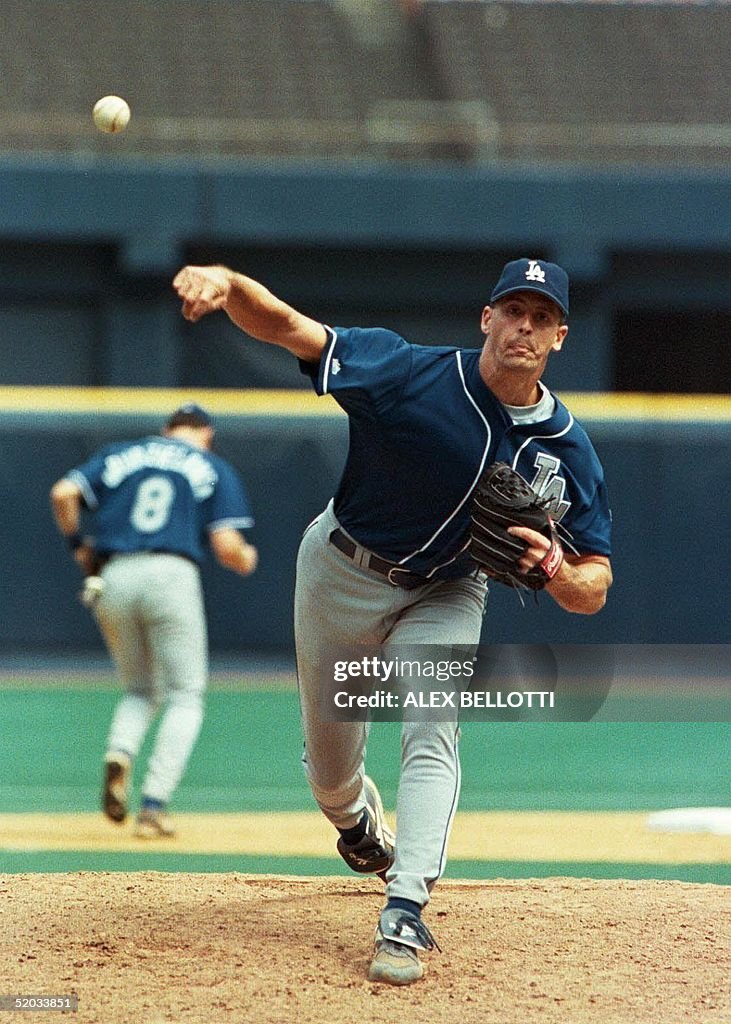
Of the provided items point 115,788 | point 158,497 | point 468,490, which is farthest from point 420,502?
point 158,497

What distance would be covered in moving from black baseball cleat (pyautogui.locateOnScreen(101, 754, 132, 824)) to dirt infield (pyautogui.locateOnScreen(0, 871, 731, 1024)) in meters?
1.64

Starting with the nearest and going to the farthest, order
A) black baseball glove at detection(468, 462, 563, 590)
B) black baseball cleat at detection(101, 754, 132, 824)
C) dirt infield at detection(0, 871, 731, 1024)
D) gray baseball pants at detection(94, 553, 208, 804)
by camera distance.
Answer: dirt infield at detection(0, 871, 731, 1024)
black baseball glove at detection(468, 462, 563, 590)
black baseball cleat at detection(101, 754, 132, 824)
gray baseball pants at detection(94, 553, 208, 804)

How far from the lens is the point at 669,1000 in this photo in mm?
3205

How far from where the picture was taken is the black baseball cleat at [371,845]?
3939 millimetres

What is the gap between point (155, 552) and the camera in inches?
247

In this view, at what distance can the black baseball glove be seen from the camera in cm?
322

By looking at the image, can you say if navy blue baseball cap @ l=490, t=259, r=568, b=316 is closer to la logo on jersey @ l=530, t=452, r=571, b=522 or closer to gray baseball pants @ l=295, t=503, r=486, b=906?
la logo on jersey @ l=530, t=452, r=571, b=522

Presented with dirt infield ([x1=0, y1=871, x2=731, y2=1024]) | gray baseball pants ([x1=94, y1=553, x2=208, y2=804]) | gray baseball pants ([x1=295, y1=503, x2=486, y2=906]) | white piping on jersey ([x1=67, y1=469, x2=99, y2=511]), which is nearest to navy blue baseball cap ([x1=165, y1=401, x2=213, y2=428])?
white piping on jersey ([x1=67, y1=469, x2=99, y2=511])

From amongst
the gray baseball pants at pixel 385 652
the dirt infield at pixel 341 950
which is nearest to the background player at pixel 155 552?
the dirt infield at pixel 341 950

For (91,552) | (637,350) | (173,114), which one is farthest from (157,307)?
(91,552)

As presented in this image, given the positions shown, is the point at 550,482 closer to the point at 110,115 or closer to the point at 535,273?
the point at 535,273

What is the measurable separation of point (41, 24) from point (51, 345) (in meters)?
4.50

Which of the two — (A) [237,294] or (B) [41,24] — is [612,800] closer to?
(A) [237,294]

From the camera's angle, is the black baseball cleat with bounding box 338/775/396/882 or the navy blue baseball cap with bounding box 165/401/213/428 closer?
the black baseball cleat with bounding box 338/775/396/882
